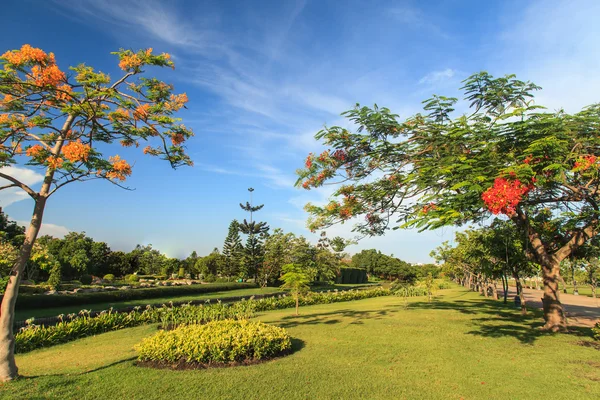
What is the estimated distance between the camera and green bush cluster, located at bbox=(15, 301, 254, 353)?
8.04m

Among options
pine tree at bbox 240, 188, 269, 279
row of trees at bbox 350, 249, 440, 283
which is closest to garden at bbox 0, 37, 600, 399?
pine tree at bbox 240, 188, 269, 279

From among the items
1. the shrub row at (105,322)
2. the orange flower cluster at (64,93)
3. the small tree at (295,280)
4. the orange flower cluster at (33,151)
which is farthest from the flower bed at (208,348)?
the small tree at (295,280)

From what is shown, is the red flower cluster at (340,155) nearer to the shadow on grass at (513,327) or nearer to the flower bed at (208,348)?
the flower bed at (208,348)

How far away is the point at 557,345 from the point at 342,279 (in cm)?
3506

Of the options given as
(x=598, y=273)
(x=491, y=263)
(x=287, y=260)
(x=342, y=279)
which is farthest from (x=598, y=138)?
(x=342, y=279)

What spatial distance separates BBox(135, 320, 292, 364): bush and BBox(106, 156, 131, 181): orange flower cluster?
3.03 m

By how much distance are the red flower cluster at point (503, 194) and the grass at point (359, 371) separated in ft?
8.34

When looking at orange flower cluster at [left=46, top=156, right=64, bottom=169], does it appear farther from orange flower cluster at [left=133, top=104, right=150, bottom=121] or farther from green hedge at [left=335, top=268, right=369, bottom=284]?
Answer: green hedge at [left=335, top=268, right=369, bottom=284]

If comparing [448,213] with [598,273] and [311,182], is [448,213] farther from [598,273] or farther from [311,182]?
[598,273]

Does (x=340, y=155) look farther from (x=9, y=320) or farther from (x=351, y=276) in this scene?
(x=351, y=276)

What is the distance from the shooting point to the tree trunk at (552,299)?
867 centimetres

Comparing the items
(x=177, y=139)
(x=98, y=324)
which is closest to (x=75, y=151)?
(x=177, y=139)

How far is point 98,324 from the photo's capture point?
982cm

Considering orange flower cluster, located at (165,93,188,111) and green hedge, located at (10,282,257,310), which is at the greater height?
orange flower cluster, located at (165,93,188,111)
